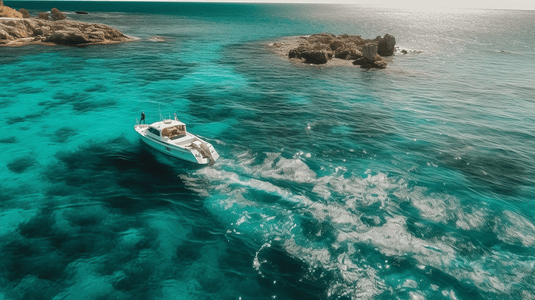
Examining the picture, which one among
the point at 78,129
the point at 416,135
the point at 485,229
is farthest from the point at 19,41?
the point at 485,229

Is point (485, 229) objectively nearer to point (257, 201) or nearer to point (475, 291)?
point (475, 291)

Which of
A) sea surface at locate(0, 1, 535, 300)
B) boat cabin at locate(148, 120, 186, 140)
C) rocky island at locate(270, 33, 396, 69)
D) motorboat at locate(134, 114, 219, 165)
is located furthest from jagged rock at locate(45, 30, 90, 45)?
boat cabin at locate(148, 120, 186, 140)

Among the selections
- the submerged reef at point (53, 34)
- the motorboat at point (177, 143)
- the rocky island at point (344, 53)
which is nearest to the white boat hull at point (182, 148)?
the motorboat at point (177, 143)

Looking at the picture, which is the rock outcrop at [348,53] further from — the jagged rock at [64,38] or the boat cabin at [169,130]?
the jagged rock at [64,38]

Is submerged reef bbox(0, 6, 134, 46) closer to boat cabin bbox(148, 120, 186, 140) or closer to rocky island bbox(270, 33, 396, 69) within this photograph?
rocky island bbox(270, 33, 396, 69)

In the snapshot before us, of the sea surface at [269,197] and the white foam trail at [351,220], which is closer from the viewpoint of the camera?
the sea surface at [269,197]
